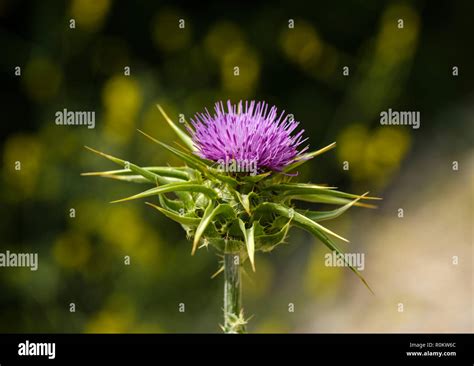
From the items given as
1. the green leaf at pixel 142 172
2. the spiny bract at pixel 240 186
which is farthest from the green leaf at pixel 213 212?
the green leaf at pixel 142 172

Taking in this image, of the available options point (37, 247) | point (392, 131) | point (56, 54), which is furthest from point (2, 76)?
point (392, 131)

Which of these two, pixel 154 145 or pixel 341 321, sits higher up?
pixel 154 145

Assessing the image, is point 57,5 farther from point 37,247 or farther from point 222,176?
point 222,176

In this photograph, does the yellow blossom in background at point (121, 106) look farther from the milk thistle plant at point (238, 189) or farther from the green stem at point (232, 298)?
the green stem at point (232, 298)

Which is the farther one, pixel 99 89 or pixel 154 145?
pixel 99 89

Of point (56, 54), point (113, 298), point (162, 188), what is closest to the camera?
point (162, 188)

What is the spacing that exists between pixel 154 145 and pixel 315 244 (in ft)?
5.58

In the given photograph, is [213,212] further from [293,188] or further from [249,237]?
[293,188]

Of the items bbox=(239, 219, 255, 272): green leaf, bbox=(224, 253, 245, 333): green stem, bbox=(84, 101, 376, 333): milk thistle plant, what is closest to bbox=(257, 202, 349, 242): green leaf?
bbox=(84, 101, 376, 333): milk thistle plant

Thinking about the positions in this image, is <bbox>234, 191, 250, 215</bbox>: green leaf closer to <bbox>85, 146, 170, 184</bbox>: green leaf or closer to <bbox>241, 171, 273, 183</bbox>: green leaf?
<bbox>241, 171, 273, 183</bbox>: green leaf

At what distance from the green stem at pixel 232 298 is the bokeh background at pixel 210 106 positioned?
2.29 m

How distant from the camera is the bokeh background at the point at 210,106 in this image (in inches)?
180

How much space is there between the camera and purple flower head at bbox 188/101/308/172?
2.27m

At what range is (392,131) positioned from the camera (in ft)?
18.2
